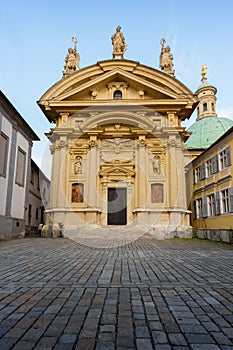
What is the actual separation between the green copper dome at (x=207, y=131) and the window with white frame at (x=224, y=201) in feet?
59.4

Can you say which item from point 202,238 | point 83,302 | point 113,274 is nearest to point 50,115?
point 202,238

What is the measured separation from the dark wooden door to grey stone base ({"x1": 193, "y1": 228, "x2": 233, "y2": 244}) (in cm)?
615

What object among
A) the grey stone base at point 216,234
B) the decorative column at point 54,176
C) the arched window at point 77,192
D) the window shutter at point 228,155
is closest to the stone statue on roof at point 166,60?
the window shutter at point 228,155

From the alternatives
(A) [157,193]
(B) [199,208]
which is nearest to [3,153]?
(A) [157,193]

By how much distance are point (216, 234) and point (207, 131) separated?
2570 cm

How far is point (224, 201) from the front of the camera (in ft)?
68.4

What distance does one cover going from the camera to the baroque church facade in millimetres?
23359

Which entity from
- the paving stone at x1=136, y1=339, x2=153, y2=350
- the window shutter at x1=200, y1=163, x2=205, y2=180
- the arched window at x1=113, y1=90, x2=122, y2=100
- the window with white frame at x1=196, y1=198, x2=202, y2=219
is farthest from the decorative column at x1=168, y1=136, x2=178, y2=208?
the paving stone at x1=136, y1=339, x2=153, y2=350

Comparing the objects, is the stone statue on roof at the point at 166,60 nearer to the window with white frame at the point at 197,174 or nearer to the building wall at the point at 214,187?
the building wall at the point at 214,187

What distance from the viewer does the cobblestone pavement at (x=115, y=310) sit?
2.69m

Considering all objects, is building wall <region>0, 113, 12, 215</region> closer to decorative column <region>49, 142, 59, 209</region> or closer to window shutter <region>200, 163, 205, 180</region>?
decorative column <region>49, 142, 59, 209</region>

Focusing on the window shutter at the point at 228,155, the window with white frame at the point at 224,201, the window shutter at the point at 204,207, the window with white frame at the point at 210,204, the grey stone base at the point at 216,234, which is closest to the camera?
the grey stone base at the point at 216,234

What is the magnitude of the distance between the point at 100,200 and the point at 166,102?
10215 millimetres

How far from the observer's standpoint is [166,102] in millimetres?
24359
